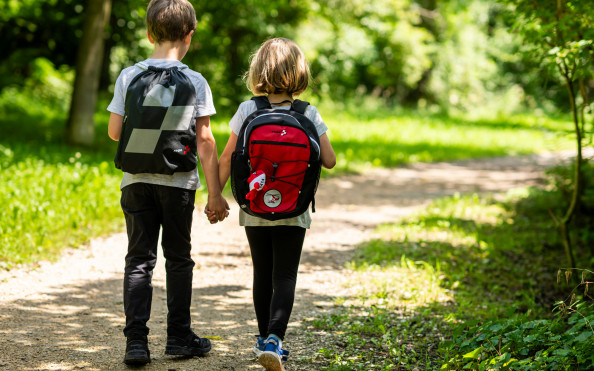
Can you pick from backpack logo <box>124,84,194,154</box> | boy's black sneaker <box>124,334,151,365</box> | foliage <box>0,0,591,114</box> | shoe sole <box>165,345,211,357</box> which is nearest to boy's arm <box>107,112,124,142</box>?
backpack logo <box>124,84,194,154</box>

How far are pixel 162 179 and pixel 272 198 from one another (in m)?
0.63

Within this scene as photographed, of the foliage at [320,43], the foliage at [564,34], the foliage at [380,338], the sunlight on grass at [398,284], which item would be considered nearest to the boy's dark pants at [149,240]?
the foliage at [380,338]

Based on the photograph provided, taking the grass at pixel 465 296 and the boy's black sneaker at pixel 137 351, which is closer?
the boy's black sneaker at pixel 137 351

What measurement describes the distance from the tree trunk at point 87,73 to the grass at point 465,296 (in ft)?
19.7

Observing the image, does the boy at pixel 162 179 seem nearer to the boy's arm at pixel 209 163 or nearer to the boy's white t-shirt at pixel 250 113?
the boy's arm at pixel 209 163

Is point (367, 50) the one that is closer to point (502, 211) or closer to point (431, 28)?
point (431, 28)

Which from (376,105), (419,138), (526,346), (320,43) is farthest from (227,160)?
(376,105)

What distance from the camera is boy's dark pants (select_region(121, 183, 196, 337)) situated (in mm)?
3490

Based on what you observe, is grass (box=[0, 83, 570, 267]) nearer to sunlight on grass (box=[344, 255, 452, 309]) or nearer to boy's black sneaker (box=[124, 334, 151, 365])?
sunlight on grass (box=[344, 255, 452, 309])

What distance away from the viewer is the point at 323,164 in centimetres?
349

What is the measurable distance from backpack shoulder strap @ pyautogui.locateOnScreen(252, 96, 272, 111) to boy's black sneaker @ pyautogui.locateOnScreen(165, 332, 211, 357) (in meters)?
1.42

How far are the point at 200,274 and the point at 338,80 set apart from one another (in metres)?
20.7

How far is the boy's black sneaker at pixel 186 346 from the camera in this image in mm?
3666

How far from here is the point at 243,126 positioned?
11.1 ft
